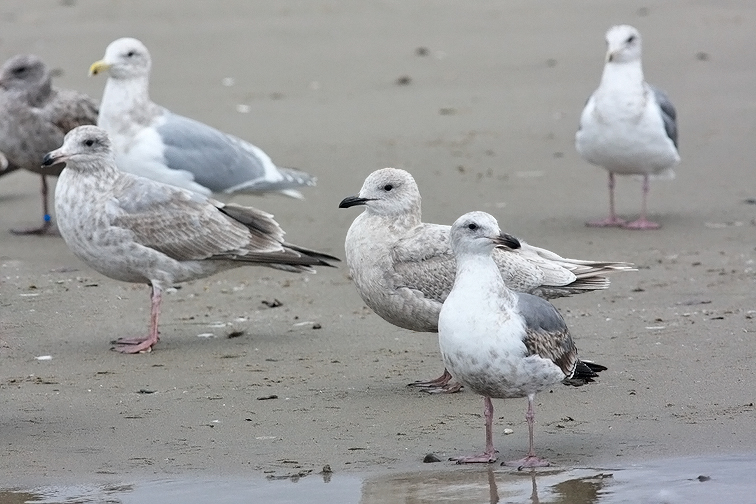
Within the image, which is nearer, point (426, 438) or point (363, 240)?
point (426, 438)

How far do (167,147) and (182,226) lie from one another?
171 cm

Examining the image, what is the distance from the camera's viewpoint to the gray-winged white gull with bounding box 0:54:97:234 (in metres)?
9.82

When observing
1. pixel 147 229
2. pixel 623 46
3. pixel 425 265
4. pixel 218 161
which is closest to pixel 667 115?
pixel 623 46

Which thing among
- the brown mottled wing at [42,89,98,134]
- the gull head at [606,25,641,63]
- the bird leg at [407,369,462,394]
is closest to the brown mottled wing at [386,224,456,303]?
the bird leg at [407,369,462,394]

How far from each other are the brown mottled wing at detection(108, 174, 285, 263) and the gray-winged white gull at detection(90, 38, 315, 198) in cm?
133

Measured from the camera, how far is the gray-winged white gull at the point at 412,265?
621 centimetres

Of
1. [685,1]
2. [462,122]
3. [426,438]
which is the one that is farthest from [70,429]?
[685,1]

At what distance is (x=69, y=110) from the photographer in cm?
1005

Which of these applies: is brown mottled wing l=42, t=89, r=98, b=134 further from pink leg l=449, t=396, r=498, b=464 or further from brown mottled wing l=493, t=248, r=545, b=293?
pink leg l=449, t=396, r=498, b=464

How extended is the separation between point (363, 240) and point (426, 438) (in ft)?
4.10

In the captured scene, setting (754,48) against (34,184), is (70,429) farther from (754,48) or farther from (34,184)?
(754,48)

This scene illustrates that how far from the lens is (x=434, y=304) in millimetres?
6184

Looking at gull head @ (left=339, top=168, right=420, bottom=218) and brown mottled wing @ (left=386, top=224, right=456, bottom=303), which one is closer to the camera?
brown mottled wing @ (left=386, top=224, right=456, bottom=303)

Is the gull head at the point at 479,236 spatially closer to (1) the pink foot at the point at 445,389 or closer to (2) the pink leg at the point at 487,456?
(2) the pink leg at the point at 487,456
